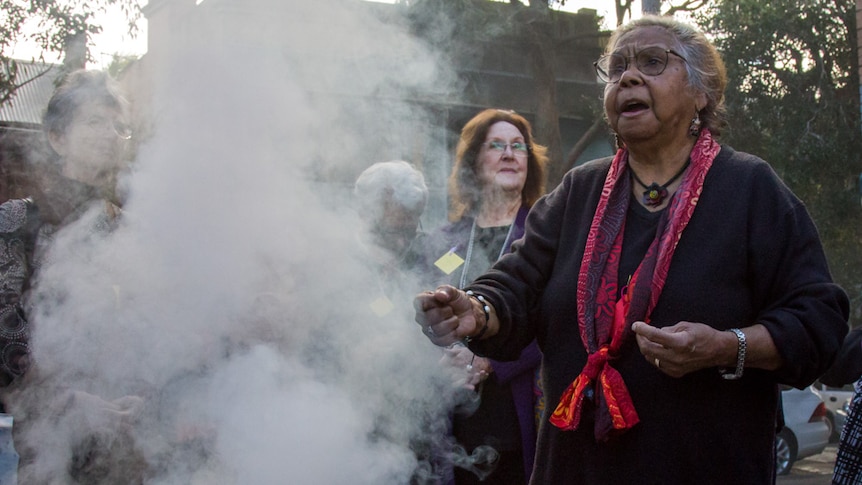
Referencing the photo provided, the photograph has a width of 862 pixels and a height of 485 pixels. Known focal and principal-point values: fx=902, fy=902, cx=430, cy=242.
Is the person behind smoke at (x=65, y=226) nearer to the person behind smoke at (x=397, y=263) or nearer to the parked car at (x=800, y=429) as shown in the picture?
the person behind smoke at (x=397, y=263)

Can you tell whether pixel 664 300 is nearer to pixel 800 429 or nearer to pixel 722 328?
pixel 722 328

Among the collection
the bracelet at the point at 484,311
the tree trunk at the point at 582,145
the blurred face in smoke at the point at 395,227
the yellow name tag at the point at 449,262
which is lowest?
the tree trunk at the point at 582,145

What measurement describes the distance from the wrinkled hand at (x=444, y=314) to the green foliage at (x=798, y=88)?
1124 cm

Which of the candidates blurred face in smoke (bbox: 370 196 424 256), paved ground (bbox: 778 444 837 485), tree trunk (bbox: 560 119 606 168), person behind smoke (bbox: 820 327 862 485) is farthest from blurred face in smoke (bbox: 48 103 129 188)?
paved ground (bbox: 778 444 837 485)

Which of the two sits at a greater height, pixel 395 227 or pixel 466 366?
pixel 395 227

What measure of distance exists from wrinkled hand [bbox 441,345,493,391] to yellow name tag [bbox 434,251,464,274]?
0.37 meters

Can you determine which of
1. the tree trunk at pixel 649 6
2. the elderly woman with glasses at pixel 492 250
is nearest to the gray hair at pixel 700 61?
the elderly woman with glasses at pixel 492 250

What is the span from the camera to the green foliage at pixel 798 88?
41.7 feet

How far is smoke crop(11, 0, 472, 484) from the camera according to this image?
2.66 metres

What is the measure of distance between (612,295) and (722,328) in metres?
0.29

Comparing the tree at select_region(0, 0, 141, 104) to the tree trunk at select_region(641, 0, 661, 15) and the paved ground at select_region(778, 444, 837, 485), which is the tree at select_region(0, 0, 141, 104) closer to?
the tree trunk at select_region(641, 0, 661, 15)

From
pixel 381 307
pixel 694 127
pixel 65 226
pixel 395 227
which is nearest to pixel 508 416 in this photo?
pixel 381 307

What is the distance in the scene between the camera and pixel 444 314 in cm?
227

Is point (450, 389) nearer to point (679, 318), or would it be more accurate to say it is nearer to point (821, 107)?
point (679, 318)
